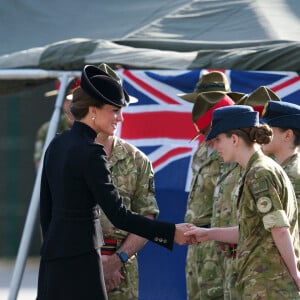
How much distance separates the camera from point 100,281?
17.3 ft

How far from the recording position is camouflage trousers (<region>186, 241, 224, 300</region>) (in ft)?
20.9

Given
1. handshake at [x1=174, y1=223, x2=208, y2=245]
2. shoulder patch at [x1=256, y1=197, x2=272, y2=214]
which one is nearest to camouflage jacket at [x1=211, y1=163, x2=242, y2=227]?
handshake at [x1=174, y1=223, x2=208, y2=245]

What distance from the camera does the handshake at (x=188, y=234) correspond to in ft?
18.1

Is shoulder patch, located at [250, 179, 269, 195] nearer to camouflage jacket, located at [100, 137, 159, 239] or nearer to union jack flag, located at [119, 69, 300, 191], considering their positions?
camouflage jacket, located at [100, 137, 159, 239]

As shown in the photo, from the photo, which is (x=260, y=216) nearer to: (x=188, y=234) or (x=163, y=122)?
(x=188, y=234)

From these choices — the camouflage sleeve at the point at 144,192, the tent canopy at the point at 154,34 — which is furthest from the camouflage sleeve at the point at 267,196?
the tent canopy at the point at 154,34

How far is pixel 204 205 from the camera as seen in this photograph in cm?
655

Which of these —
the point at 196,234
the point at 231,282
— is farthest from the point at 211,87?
the point at 231,282

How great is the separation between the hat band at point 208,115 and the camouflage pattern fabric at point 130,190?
16.6 inches

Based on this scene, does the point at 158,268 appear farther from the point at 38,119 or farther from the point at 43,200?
the point at 38,119

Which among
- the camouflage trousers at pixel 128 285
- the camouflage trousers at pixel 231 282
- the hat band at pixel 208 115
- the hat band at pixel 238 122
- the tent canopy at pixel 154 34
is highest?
the tent canopy at pixel 154 34

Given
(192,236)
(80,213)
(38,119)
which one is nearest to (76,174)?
(80,213)

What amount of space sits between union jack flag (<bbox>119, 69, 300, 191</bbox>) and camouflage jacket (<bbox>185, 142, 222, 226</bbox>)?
1.08 metres

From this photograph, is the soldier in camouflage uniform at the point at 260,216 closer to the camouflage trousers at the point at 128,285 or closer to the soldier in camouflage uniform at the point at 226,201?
the soldier in camouflage uniform at the point at 226,201
